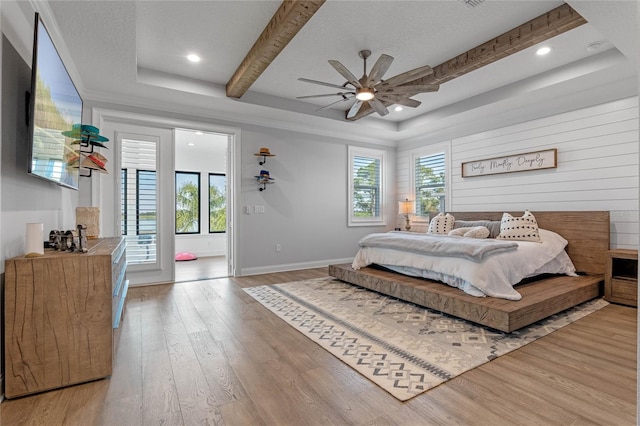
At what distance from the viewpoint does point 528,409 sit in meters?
1.57

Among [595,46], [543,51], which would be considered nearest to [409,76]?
[543,51]

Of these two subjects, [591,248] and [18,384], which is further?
[591,248]

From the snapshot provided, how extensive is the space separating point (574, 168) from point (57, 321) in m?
5.48

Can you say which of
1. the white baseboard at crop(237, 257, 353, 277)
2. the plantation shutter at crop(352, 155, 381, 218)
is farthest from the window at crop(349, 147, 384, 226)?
the white baseboard at crop(237, 257, 353, 277)

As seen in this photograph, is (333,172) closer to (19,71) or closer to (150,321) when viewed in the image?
(150,321)

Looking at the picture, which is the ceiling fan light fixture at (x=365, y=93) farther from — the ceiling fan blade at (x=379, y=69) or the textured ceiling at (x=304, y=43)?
the textured ceiling at (x=304, y=43)

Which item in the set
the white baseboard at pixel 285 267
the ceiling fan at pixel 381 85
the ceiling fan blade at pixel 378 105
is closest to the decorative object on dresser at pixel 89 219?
the white baseboard at pixel 285 267

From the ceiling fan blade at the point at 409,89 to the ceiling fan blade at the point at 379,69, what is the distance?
159 millimetres

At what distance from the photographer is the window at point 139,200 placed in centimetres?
421

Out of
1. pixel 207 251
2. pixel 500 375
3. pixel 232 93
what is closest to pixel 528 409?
pixel 500 375

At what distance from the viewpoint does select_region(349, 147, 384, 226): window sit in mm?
6124

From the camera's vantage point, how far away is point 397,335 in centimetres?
248

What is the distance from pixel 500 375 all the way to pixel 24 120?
341 centimetres

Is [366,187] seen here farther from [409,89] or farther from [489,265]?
[489,265]
